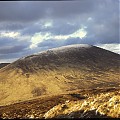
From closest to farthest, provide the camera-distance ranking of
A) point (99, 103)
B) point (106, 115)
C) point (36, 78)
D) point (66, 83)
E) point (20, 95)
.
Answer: point (106, 115), point (99, 103), point (20, 95), point (66, 83), point (36, 78)

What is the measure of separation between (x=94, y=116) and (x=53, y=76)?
437 feet

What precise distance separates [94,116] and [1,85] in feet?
433

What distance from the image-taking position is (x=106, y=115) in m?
55.7

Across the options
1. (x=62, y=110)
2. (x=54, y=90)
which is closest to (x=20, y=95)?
(x=54, y=90)

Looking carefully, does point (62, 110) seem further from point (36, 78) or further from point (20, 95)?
point (36, 78)

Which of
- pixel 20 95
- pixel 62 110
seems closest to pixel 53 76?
pixel 20 95

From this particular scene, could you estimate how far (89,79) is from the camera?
179750 millimetres

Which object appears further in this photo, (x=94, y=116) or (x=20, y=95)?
(x=20, y=95)

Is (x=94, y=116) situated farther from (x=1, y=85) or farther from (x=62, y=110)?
(x=1, y=85)

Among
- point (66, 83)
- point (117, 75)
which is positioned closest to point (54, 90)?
point (66, 83)

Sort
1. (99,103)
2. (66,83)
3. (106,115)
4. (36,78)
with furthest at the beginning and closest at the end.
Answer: (36,78), (66,83), (99,103), (106,115)

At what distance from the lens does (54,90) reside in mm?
160250

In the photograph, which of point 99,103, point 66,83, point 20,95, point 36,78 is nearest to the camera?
point 99,103

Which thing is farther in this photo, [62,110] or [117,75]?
[117,75]
